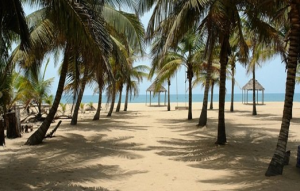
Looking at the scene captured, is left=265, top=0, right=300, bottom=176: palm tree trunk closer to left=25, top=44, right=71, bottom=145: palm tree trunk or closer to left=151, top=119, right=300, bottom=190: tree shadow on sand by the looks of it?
left=151, top=119, right=300, bottom=190: tree shadow on sand

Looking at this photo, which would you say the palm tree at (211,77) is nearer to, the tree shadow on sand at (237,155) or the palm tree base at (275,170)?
the tree shadow on sand at (237,155)

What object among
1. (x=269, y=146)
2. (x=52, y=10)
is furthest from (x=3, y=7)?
(x=269, y=146)

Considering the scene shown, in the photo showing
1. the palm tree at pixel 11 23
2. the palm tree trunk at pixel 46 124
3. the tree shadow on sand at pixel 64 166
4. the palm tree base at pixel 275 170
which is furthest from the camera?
the palm tree trunk at pixel 46 124

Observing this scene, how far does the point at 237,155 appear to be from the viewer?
A: 25.4 feet

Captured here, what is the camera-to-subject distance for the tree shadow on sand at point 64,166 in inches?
202

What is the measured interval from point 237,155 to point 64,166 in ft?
14.4

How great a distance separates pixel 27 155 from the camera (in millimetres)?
7477

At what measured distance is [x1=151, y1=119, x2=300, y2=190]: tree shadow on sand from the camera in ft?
17.5

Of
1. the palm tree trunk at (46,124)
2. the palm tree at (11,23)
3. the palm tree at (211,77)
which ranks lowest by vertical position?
the palm tree trunk at (46,124)

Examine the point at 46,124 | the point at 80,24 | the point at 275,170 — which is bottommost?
the point at 275,170

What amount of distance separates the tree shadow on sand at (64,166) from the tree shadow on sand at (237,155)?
140cm

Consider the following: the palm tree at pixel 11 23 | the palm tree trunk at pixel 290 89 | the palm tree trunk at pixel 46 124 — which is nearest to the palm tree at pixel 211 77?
the palm tree trunk at pixel 46 124

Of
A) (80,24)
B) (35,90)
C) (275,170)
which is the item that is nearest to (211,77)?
(35,90)

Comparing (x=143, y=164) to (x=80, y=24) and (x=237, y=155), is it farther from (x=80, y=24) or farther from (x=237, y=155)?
(x=80, y=24)
